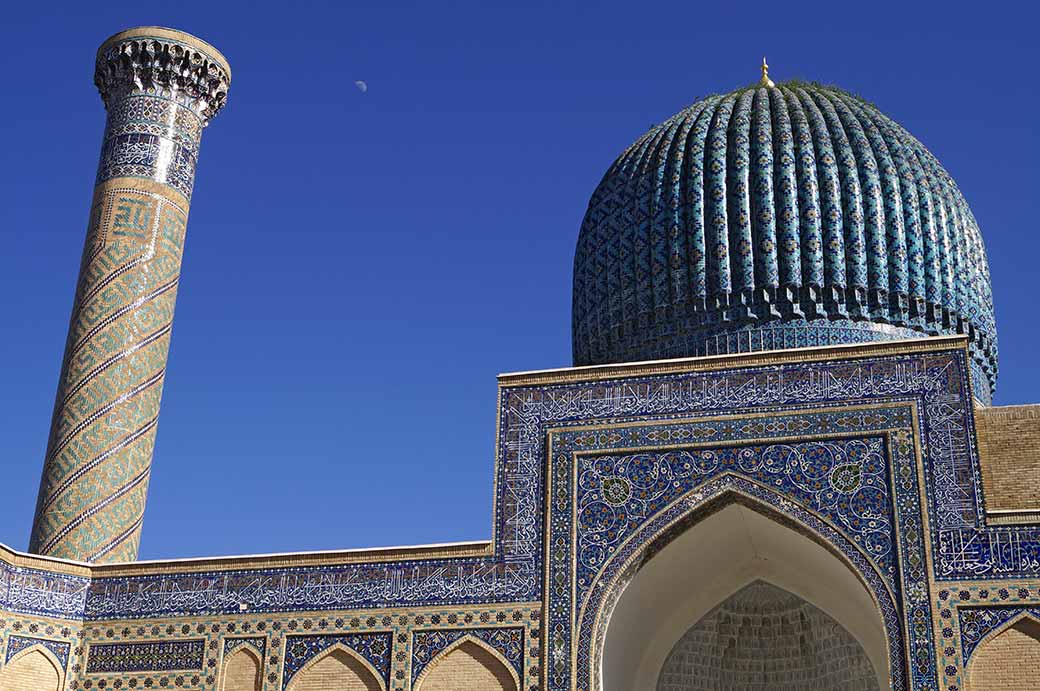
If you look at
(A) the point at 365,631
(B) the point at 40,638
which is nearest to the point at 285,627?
(A) the point at 365,631

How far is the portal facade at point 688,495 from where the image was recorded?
6129 millimetres

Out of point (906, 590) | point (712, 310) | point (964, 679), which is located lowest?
point (964, 679)

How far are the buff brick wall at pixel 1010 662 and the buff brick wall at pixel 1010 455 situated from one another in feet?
2.42

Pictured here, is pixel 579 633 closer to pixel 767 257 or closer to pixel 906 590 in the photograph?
pixel 906 590

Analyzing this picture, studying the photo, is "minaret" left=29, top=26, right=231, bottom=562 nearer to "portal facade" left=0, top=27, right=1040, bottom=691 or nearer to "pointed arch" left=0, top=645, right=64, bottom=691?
"portal facade" left=0, top=27, right=1040, bottom=691

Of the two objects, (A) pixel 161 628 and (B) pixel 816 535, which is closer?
(B) pixel 816 535

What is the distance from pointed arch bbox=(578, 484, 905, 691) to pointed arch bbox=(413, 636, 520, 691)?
0.41 meters

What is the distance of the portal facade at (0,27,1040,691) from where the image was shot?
20.1ft

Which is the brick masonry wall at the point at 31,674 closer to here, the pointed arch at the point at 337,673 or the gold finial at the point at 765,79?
the pointed arch at the point at 337,673

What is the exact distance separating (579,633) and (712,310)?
2436 mm

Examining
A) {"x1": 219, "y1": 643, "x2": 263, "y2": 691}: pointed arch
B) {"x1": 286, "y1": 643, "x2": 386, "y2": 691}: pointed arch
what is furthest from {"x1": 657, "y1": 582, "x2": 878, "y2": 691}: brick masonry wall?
{"x1": 219, "y1": 643, "x2": 263, "y2": 691}: pointed arch

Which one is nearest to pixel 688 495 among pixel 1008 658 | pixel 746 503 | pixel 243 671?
pixel 746 503

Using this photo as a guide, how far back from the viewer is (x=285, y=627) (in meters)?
6.75

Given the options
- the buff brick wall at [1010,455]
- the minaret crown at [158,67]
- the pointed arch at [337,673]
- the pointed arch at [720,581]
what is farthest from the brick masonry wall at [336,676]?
the minaret crown at [158,67]
